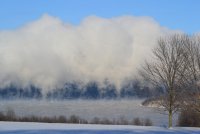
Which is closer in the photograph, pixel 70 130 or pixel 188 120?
pixel 70 130

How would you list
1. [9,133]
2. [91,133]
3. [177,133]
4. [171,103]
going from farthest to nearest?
1. [171,103]
2. [177,133]
3. [91,133]
4. [9,133]

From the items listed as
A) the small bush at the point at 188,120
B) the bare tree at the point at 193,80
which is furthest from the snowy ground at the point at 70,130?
the small bush at the point at 188,120

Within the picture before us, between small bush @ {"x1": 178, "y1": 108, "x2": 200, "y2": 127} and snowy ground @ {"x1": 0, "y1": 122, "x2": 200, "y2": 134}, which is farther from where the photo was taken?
small bush @ {"x1": 178, "y1": 108, "x2": 200, "y2": 127}

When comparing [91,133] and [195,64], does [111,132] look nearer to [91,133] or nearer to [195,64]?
[91,133]

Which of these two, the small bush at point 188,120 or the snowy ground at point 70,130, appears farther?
the small bush at point 188,120

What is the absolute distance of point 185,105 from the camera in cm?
3556

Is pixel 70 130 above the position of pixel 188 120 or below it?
below

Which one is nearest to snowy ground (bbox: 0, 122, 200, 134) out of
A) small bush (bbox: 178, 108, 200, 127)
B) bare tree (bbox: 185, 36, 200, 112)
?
bare tree (bbox: 185, 36, 200, 112)

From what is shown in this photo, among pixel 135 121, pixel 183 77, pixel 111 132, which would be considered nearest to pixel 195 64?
pixel 183 77

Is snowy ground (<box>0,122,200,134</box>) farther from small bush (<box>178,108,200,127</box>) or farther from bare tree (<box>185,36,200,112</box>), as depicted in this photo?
small bush (<box>178,108,200,127</box>)

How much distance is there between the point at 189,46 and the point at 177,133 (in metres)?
9.47

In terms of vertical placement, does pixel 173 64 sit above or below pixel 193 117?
above

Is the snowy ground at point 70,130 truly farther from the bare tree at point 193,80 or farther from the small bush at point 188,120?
the small bush at point 188,120

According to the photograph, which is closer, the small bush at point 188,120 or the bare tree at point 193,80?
the bare tree at point 193,80
